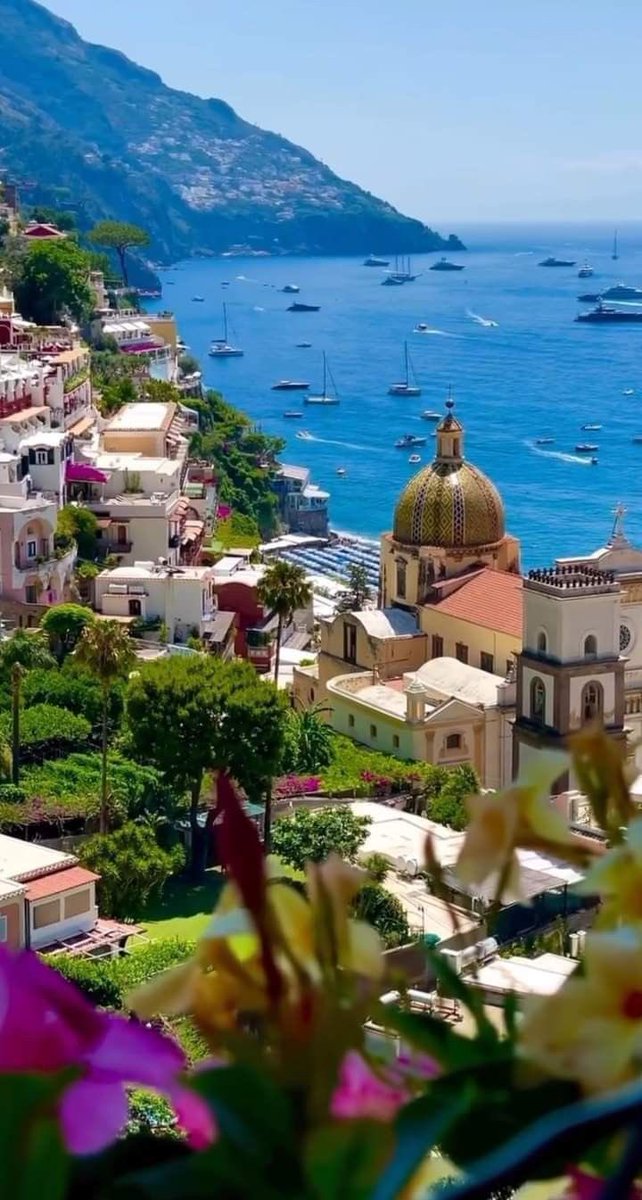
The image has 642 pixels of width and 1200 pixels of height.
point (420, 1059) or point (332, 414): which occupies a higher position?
point (420, 1059)

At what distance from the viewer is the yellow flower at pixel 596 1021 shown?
0.88 m

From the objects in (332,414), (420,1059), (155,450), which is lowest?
(332,414)

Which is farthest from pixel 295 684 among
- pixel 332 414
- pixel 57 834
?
pixel 332 414

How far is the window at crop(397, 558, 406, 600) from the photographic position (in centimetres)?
2756

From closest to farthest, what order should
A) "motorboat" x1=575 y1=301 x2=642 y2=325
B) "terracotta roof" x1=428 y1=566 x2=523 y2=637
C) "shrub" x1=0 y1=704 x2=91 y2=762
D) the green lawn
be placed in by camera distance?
the green lawn
"shrub" x1=0 y1=704 x2=91 y2=762
"terracotta roof" x1=428 y1=566 x2=523 y2=637
"motorboat" x1=575 y1=301 x2=642 y2=325

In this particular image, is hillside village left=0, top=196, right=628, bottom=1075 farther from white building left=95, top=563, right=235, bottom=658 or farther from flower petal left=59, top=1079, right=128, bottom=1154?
flower petal left=59, top=1079, right=128, bottom=1154

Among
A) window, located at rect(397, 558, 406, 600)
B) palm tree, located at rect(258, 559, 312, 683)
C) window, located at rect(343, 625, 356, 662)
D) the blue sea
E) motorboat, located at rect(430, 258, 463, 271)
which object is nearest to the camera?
palm tree, located at rect(258, 559, 312, 683)

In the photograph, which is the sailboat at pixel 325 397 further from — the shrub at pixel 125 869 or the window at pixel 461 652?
the shrub at pixel 125 869

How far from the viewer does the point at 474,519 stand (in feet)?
89.0

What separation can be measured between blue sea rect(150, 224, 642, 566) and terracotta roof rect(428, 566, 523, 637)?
31363mm

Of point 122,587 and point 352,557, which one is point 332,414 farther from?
point 122,587

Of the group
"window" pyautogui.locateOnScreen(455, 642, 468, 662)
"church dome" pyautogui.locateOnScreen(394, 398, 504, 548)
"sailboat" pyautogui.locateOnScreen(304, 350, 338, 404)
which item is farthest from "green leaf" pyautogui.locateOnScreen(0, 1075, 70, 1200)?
"sailboat" pyautogui.locateOnScreen(304, 350, 338, 404)

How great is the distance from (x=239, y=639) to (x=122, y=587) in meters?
3.35

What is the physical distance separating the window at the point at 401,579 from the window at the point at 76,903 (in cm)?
1048
